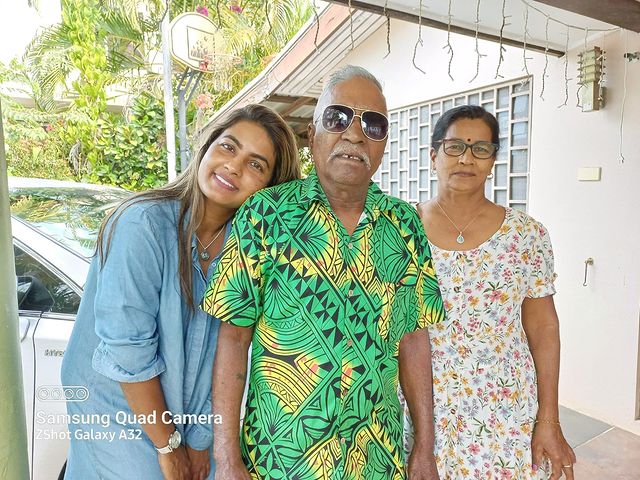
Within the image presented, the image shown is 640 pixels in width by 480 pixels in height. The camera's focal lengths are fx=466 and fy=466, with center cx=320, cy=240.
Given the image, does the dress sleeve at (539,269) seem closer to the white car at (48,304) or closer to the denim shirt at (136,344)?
the denim shirt at (136,344)

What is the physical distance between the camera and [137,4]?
20.3ft

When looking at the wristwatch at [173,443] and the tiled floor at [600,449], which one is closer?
the wristwatch at [173,443]

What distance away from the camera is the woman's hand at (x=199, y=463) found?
130 cm

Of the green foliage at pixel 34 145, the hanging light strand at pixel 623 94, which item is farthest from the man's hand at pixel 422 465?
the green foliage at pixel 34 145

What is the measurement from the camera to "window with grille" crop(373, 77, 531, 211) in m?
3.77

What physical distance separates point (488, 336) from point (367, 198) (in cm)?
61

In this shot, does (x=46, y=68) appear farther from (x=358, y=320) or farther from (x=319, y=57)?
(x=358, y=320)

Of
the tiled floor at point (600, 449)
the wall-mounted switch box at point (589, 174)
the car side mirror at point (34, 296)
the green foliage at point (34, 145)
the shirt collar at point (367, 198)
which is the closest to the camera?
the shirt collar at point (367, 198)

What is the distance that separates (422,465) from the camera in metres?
1.37

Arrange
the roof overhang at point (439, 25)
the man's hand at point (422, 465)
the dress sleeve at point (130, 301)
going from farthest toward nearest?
the roof overhang at point (439, 25)
the man's hand at point (422, 465)
the dress sleeve at point (130, 301)

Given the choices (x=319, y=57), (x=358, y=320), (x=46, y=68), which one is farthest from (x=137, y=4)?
(x=358, y=320)

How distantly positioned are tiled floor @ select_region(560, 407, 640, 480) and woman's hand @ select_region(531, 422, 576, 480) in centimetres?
153

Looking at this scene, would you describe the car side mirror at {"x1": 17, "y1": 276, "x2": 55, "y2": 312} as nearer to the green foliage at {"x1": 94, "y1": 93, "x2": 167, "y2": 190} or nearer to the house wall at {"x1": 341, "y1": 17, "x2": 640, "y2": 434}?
the house wall at {"x1": 341, "y1": 17, "x2": 640, "y2": 434}

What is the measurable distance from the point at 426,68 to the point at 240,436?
13.5ft
